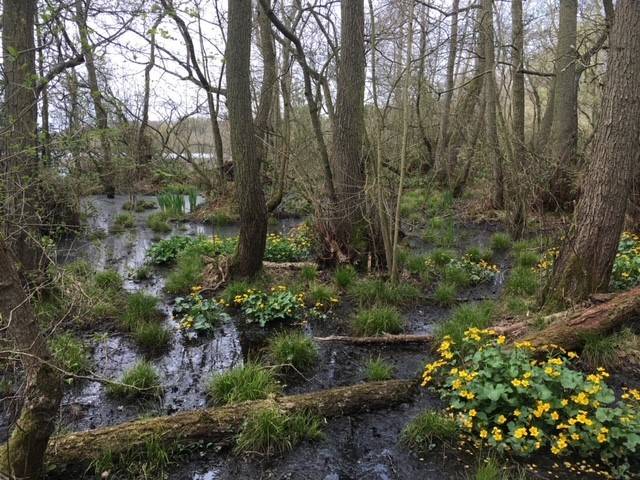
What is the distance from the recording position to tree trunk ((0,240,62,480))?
7.66ft

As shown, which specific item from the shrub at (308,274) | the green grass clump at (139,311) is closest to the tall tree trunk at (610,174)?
the shrub at (308,274)

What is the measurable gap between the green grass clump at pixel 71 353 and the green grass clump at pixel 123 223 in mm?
6550

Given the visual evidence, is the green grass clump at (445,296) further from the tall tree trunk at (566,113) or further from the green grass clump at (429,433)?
the tall tree trunk at (566,113)

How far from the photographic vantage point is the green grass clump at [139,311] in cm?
533

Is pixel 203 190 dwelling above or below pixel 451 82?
below

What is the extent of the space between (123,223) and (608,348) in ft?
34.7

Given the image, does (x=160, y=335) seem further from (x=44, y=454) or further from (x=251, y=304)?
(x=44, y=454)

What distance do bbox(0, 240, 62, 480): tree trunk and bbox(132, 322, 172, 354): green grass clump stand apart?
229cm

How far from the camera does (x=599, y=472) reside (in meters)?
2.88

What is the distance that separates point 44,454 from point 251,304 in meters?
3.06

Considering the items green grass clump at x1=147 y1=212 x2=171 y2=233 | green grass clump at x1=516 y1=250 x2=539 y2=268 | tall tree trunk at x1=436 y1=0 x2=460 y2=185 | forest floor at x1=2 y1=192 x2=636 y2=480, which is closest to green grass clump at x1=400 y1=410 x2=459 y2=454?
forest floor at x1=2 y1=192 x2=636 y2=480

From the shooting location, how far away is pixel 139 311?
5.52 m

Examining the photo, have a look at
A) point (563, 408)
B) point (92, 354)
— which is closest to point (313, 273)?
point (92, 354)

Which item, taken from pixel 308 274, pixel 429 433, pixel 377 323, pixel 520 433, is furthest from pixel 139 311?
pixel 520 433
